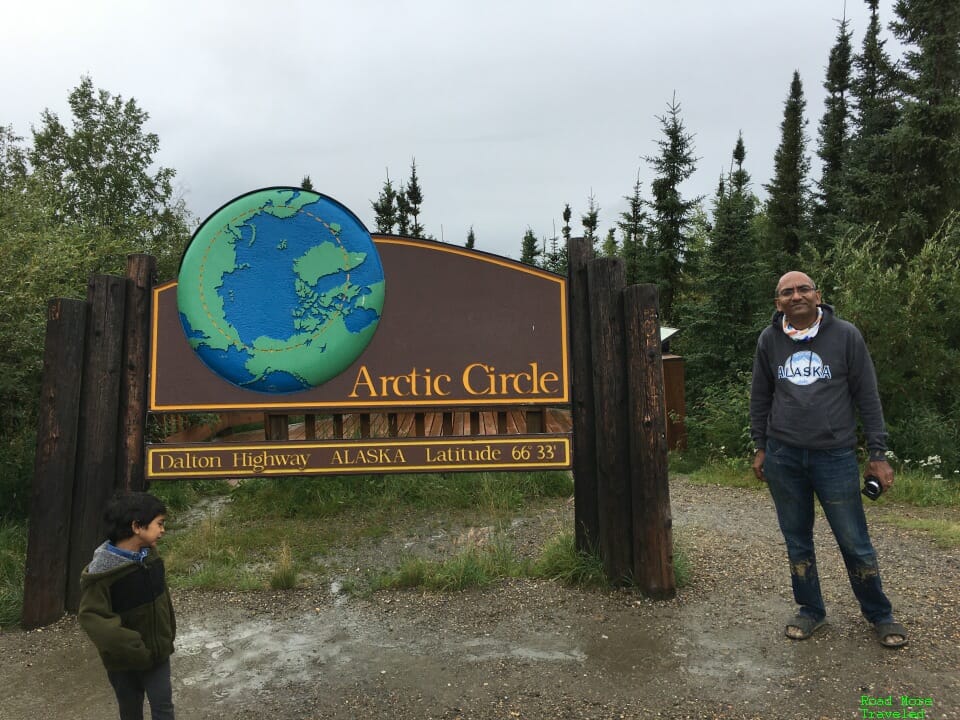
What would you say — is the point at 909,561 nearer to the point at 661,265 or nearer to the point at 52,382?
the point at 52,382

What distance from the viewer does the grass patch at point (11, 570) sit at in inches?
164

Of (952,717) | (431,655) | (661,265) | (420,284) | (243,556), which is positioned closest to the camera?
(952,717)

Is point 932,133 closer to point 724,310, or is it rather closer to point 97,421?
point 724,310

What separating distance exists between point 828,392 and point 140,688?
3357 mm

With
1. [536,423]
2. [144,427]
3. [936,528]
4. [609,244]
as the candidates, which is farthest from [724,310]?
[609,244]

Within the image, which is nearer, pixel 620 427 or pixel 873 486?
pixel 873 486

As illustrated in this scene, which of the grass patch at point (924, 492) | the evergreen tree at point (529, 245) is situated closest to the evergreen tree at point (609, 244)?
the evergreen tree at point (529, 245)

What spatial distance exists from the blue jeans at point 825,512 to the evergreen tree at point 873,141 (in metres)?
11.7

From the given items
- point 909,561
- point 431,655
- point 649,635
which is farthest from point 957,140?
point 431,655

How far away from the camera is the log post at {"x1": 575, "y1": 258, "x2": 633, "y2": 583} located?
14.2ft

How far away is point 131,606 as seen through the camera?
7.54 feet

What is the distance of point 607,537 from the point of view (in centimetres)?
437

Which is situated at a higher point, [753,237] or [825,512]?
[753,237]

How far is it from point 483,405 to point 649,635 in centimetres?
176
